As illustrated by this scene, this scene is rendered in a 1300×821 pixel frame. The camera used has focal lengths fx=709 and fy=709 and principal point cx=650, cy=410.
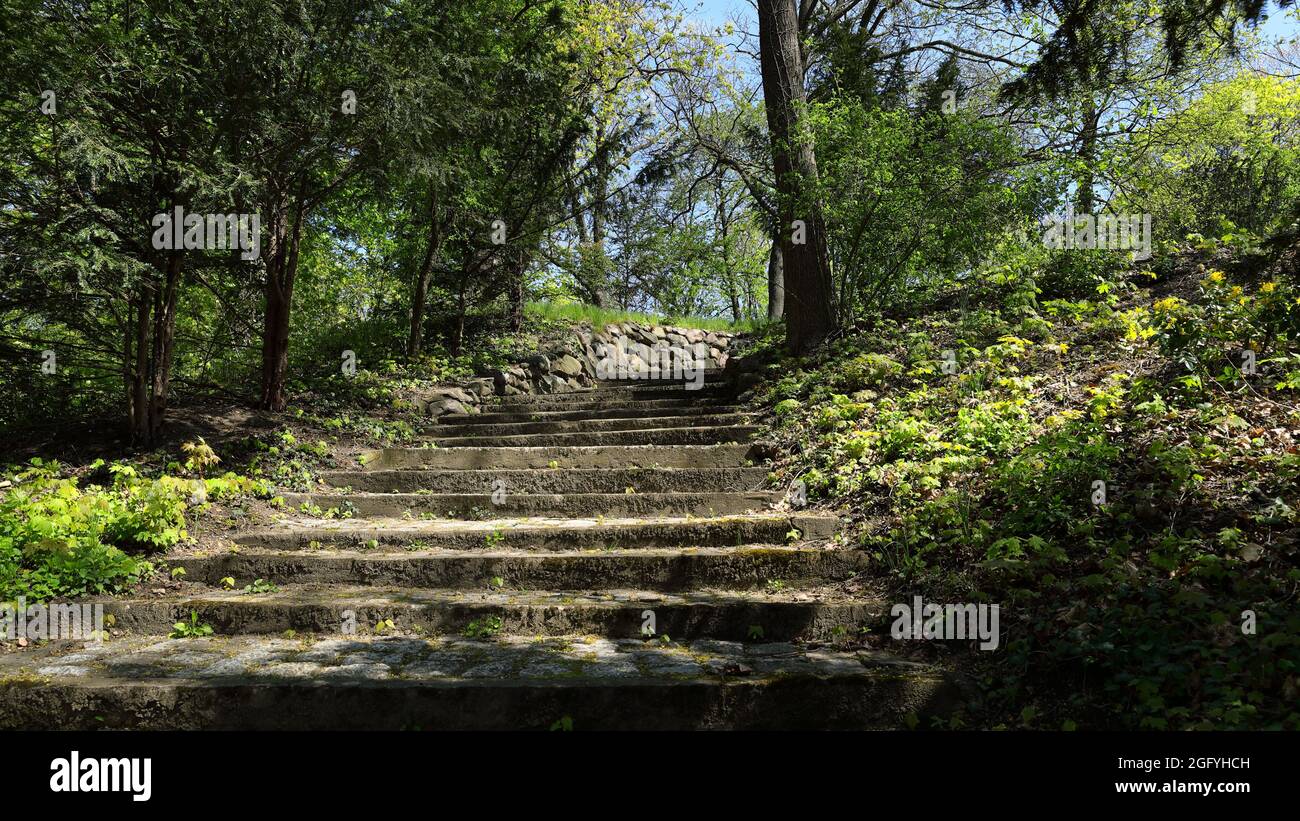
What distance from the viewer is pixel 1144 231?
8625 millimetres

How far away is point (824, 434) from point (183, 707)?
184 inches

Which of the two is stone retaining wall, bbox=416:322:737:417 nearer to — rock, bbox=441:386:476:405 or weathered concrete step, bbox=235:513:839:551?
rock, bbox=441:386:476:405

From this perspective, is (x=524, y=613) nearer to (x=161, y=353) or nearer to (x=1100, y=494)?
(x=1100, y=494)

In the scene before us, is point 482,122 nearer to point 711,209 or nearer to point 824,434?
point 824,434

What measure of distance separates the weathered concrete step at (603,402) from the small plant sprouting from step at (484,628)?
14.9 ft

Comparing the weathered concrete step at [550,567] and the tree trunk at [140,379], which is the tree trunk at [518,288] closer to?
the tree trunk at [140,379]

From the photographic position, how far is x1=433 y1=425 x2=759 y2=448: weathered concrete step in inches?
264

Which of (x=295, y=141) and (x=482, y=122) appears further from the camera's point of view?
(x=482, y=122)

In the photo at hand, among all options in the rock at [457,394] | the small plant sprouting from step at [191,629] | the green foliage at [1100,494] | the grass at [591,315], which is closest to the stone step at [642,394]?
the rock at [457,394]

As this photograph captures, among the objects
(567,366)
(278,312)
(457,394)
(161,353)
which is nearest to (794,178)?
(457,394)

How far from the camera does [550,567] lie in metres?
4.32

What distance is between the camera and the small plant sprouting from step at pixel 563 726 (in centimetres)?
284

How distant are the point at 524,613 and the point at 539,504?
1.81 m
